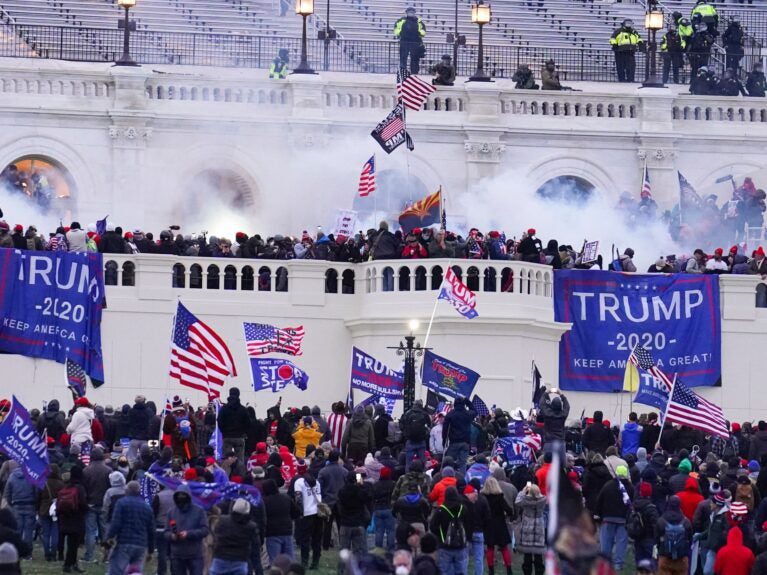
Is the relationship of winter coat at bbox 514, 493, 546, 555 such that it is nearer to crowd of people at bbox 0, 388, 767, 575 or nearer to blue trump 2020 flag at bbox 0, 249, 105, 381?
crowd of people at bbox 0, 388, 767, 575

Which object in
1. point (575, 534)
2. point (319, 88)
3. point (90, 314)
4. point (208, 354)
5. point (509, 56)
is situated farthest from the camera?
point (509, 56)

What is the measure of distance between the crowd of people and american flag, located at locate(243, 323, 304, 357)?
2.23 meters

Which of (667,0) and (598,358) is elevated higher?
(667,0)

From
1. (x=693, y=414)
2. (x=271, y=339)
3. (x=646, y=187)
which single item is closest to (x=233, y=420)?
(x=271, y=339)

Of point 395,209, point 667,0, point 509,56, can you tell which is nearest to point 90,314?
point 395,209

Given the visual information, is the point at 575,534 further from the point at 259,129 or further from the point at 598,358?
the point at 259,129

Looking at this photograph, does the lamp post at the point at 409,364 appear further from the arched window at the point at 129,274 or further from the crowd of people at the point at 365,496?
the arched window at the point at 129,274

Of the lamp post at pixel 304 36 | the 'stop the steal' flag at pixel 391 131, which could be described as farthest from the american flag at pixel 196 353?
the lamp post at pixel 304 36

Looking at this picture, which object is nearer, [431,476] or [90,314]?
[431,476]

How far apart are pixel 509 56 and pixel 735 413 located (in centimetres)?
1448

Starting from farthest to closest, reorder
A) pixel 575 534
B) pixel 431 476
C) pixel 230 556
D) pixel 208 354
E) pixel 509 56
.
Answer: pixel 509 56 → pixel 208 354 → pixel 431 476 → pixel 230 556 → pixel 575 534

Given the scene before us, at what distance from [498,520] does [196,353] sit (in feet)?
25.1

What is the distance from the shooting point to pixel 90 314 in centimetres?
5084

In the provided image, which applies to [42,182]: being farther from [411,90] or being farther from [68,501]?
[68,501]
